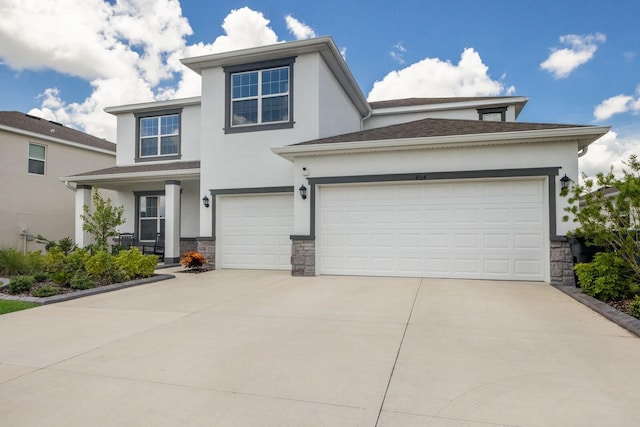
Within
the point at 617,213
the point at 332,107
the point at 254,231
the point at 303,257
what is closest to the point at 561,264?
the point at 617,213

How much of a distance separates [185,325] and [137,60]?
630 inches

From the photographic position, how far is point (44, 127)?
17.3 meters

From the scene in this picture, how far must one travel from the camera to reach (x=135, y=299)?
6.83 metres

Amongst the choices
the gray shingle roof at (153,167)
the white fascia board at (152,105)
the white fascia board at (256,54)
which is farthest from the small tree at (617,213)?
the white fascia board at (152,105)

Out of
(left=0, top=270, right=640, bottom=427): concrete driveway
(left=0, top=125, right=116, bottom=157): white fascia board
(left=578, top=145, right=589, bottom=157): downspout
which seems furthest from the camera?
(left=0, top=125, right=116, bottom=157): white fascia board

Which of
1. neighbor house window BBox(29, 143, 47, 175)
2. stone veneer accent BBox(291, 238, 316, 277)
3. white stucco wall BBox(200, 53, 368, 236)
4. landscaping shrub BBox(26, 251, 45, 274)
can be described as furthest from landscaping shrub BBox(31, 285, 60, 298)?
neighbor house window BBox(29, 143, 47, 175)

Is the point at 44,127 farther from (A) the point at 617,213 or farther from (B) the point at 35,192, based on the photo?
(A) the point at 617,213

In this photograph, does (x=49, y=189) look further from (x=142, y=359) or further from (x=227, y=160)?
(x=142, y=359)

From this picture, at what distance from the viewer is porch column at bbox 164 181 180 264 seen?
12.4 m

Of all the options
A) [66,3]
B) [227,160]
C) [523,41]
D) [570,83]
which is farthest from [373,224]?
[66,3]

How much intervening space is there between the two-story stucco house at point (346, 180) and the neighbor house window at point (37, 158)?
187 inches

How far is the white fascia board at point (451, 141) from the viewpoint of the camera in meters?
7.67

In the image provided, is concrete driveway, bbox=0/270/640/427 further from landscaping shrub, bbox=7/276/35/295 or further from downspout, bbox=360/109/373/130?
downspout, bbox=360/109/373/130

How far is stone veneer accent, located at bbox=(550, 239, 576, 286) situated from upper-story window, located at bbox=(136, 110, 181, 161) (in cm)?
1230
